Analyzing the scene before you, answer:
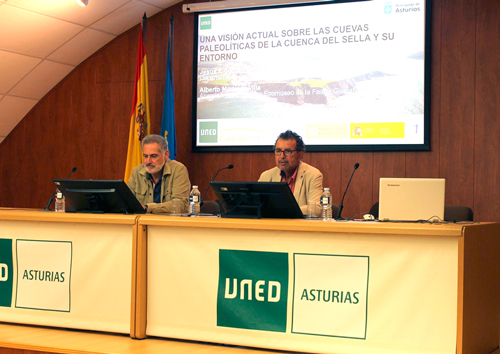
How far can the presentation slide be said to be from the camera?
14.6ft

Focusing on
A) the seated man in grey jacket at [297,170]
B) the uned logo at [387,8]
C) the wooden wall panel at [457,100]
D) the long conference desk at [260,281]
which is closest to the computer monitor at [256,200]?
the long conference desk at [260,281]

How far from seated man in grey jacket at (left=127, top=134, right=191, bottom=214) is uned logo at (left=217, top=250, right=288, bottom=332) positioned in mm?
1300

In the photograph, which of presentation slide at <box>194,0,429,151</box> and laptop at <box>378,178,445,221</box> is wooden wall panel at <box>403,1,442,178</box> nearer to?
presentation slide at <box>194,0,429,151</box>

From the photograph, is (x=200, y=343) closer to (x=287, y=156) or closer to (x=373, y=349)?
(x=373, y=349)

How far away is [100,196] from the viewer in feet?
8.84

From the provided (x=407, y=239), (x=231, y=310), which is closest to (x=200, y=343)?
(x=231, y=310)

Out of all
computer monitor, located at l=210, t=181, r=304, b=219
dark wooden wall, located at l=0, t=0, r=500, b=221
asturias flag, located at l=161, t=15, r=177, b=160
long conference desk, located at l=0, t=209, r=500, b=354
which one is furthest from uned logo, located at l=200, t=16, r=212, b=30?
long conference desk, located at l=0, t=209, r=500, b=354

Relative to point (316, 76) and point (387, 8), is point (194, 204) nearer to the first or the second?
point (316, 76)

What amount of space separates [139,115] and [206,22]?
1120 millimetres

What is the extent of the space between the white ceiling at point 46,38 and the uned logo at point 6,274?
258 centimetres

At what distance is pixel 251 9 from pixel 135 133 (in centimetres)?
160

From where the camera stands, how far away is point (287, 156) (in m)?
3.42

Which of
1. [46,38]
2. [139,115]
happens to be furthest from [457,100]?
[46,38]

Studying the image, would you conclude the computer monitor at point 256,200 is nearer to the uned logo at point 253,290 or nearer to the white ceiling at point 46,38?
the uned logo at point 253,290
